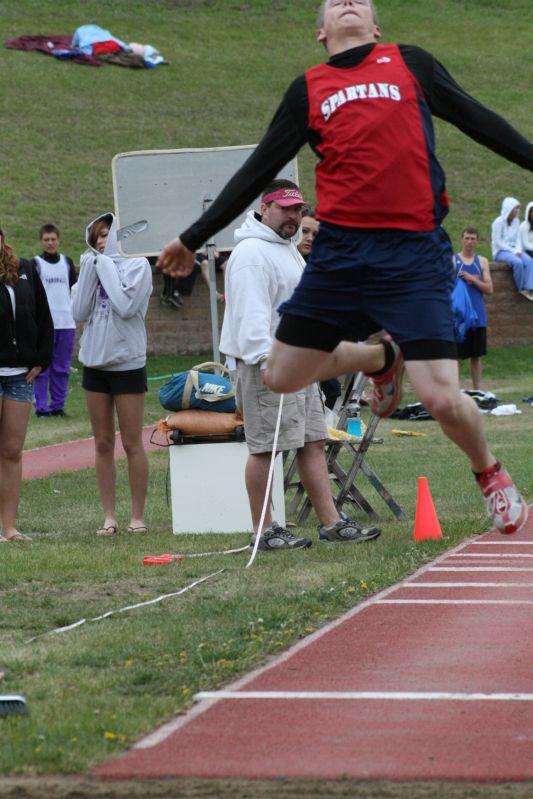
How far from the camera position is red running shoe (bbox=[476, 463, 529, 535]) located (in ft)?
19.3

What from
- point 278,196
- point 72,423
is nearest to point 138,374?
point 278,196

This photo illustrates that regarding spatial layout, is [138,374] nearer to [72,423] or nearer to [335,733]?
[335,733]

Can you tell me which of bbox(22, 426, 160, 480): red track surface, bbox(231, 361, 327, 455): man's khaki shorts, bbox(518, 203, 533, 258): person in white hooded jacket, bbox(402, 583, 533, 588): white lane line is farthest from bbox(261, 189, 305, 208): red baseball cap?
bbox(518, 203, 533, 258): person in white hooded jacket

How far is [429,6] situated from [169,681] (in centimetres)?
5016

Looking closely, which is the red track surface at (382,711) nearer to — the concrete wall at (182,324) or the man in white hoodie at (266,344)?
the man in white hoodie at (266,344)

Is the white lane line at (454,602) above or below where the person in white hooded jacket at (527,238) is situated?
below

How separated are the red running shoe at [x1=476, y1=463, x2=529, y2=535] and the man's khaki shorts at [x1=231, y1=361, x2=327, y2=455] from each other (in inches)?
119

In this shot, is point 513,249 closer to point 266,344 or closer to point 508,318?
point 508,318

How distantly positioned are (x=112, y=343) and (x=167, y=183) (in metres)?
2.48

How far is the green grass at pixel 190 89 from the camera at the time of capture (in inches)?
1341

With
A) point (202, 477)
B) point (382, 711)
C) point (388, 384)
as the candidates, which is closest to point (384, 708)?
point (382, 711)

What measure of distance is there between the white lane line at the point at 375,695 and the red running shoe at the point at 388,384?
145 cm

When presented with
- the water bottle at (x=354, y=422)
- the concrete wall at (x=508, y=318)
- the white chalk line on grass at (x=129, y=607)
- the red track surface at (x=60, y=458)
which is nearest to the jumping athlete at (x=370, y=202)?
the white chalk line on grass at (x=129, y=607)

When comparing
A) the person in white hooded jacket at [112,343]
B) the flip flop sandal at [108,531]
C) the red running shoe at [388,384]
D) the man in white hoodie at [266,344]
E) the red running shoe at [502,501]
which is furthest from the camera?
the flip flop sandal at [108,531]
